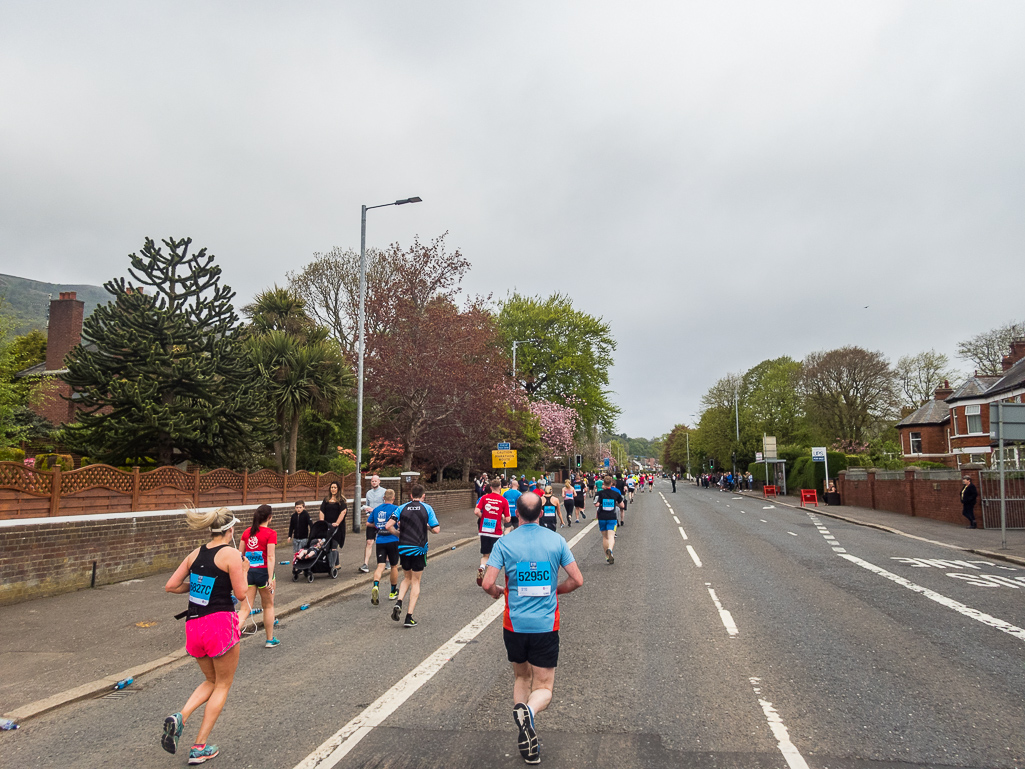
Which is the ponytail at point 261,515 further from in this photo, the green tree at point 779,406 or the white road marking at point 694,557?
the green tree at point 779,406

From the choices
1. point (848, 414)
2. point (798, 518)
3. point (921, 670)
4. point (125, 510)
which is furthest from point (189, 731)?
point (848, 414)

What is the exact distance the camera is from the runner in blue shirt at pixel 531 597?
4371 millimetres

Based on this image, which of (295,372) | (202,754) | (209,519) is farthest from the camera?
(295,372)

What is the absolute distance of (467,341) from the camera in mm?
28828

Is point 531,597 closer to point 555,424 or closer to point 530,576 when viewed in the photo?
point 530,576

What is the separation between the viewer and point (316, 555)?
39.4 ft

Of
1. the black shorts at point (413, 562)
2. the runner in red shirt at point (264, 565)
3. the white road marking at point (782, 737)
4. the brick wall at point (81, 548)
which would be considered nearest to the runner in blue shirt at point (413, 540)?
the black shorts at point (413, 562)

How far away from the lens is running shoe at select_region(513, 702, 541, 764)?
396 centimetres

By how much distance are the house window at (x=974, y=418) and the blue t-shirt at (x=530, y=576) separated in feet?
152

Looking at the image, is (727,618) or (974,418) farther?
(974,418)

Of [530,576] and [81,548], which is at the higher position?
[530,576]

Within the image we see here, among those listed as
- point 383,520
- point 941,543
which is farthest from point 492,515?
point 941,543

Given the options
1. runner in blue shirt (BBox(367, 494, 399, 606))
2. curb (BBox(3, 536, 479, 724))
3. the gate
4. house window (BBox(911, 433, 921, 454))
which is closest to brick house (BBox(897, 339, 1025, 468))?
house window (BBox(911, 433, 921, 454))

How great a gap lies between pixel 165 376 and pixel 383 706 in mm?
15329
